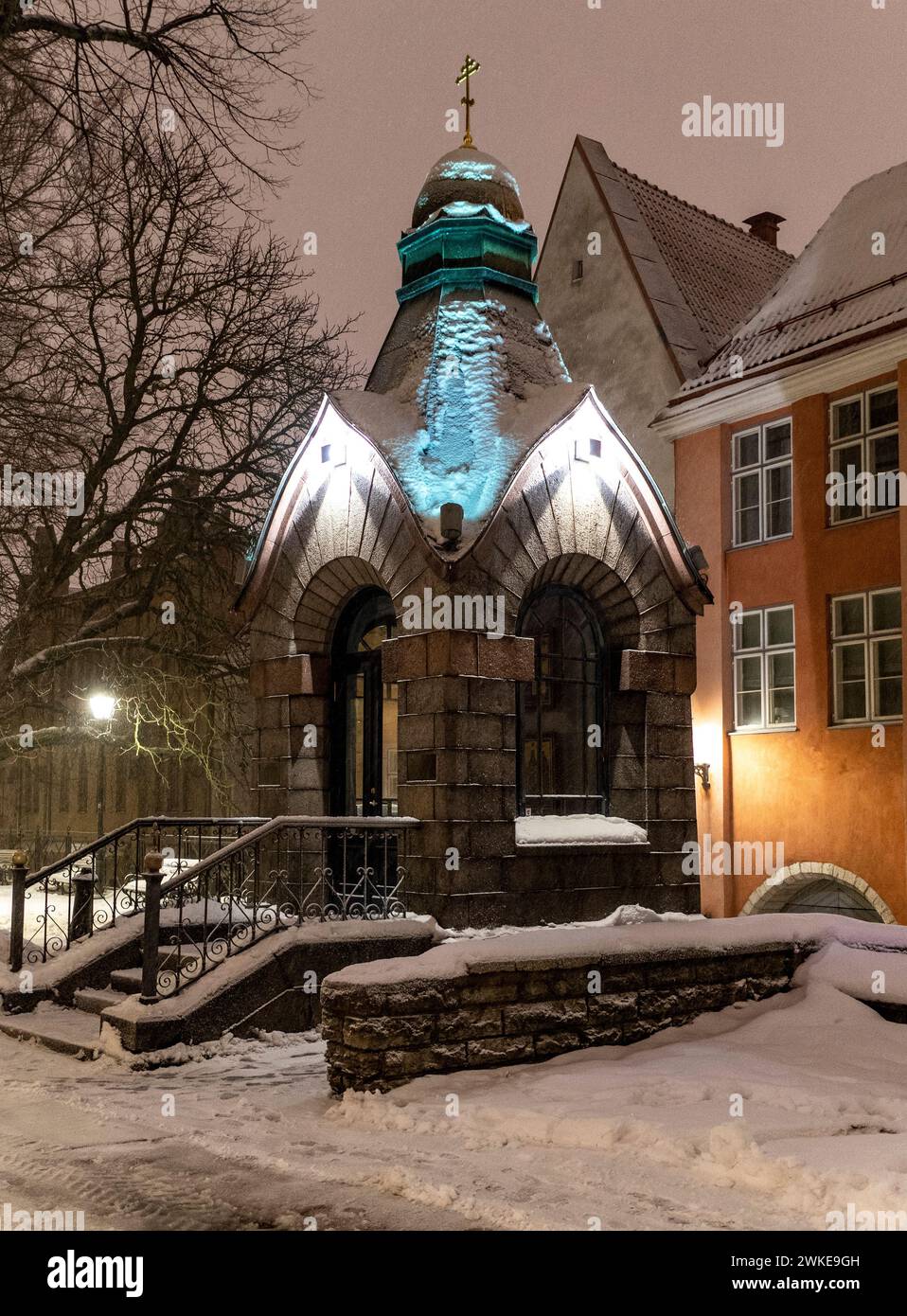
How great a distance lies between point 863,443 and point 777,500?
73.3 inches

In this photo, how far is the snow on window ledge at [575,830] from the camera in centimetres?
1182

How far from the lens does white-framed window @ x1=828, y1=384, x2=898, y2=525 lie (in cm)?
1925

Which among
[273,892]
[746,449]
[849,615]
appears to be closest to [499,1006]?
[273,892]

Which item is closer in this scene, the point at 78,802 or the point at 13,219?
the point at 13,219

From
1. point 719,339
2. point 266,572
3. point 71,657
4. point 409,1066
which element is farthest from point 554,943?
point 719,339

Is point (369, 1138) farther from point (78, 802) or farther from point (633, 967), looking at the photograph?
point (78, 802)

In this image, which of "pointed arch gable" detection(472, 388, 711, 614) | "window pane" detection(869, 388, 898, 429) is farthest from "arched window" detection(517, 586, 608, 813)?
"window pane" detection(869, 388, 898, 429)

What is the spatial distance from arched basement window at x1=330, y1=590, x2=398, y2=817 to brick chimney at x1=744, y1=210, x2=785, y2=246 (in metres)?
20.0

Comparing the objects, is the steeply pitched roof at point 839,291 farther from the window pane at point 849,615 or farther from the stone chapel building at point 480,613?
the stone chapel building at point 480,613

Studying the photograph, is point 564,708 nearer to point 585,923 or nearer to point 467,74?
point 585,923

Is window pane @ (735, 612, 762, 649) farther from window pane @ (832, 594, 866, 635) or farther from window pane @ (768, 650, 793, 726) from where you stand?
window pane @ (832, 594, 866, 635)
